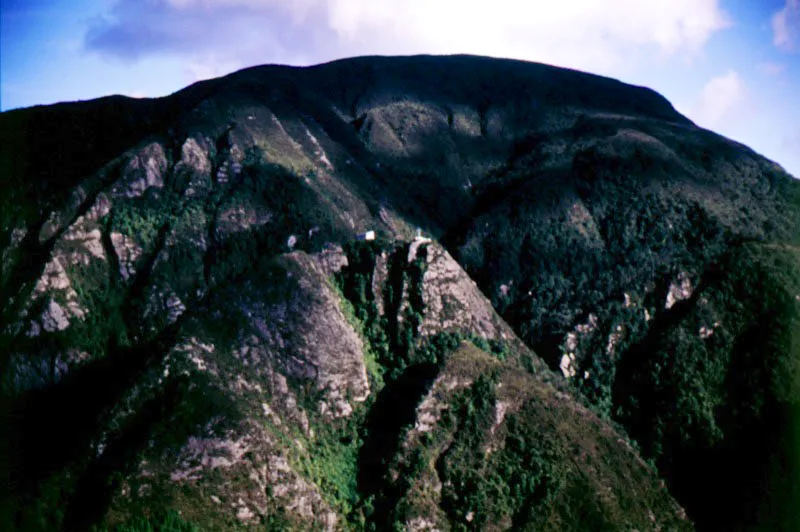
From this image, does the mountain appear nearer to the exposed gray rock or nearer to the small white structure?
the exposed gray rock

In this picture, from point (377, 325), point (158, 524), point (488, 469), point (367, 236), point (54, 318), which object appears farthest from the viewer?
point (367, 236)

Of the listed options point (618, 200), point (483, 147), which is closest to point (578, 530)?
point (618, 200)

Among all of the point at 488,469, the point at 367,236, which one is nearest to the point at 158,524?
the point at 488,469

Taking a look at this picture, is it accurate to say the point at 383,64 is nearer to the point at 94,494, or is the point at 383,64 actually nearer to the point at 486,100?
the point at 486,100

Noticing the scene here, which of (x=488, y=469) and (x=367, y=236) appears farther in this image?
(x=367, y=236)

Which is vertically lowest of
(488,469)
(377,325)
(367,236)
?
(488,469)

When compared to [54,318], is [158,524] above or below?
below

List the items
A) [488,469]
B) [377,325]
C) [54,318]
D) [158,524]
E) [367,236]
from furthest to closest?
[367,236]
[54,318]
[377,325]
[488,469]
[158,524]

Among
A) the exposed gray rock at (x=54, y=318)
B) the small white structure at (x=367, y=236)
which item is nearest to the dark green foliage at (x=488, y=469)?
the small white structure at (x=367, y=236)

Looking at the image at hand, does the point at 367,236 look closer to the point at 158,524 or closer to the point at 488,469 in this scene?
the point at 488,469
